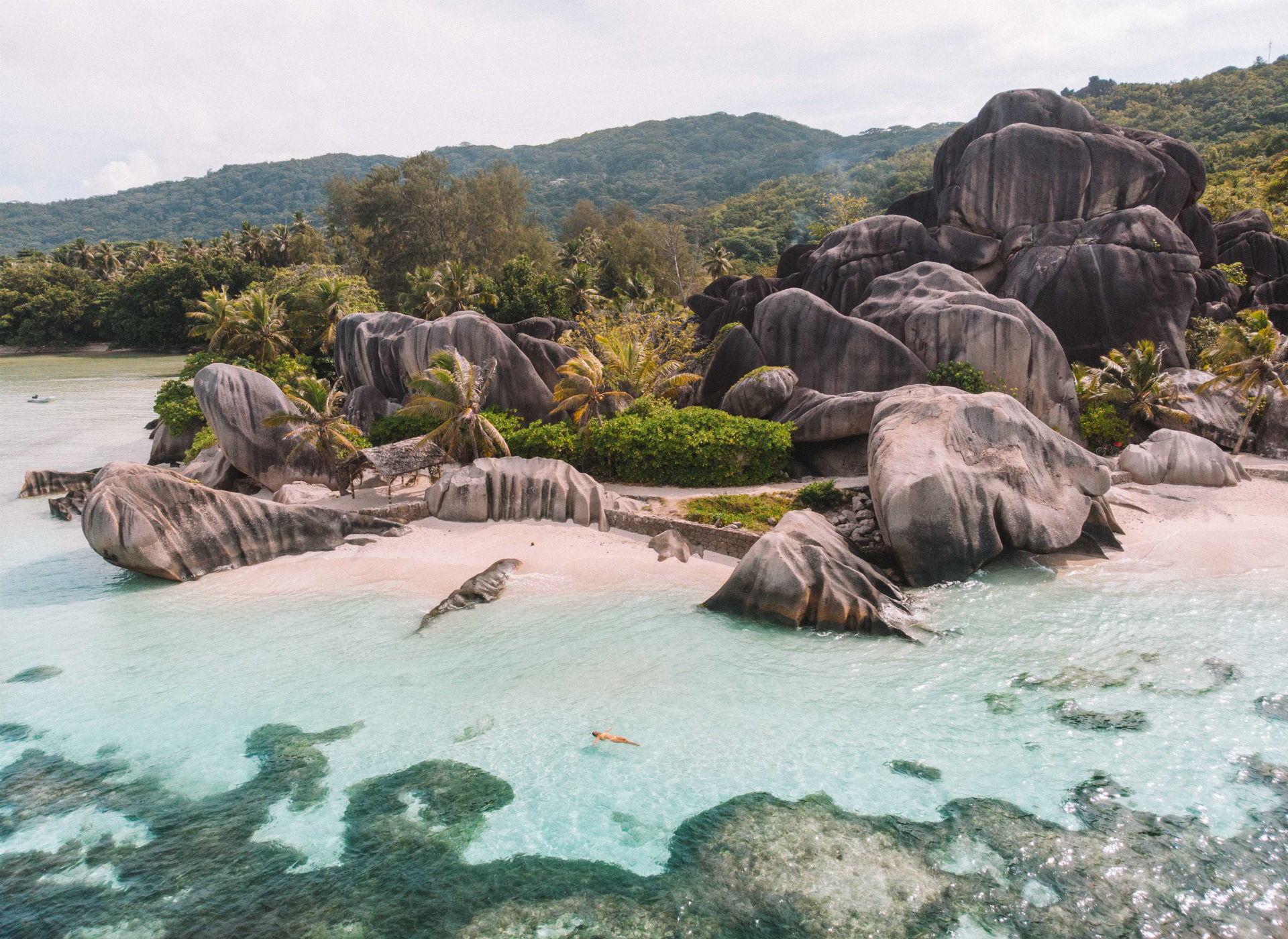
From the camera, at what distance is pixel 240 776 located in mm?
9062

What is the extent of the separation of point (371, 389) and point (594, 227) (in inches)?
1704

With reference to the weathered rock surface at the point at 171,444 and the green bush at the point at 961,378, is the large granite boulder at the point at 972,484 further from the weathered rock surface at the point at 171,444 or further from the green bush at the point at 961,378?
the weathered rock surface at the point at 171,444

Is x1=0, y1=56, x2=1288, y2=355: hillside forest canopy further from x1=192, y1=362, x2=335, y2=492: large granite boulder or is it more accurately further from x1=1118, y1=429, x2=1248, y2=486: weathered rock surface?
x1=1118, y1=429, x2=1248, y2=486: weathered rock surface

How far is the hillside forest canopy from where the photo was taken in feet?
125

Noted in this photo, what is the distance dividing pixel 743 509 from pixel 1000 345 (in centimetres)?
1024

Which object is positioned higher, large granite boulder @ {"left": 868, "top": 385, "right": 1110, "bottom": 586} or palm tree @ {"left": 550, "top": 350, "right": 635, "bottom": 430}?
palm tree @ {"left": 550, "top": 350, "right": 635, "bottom": 430}

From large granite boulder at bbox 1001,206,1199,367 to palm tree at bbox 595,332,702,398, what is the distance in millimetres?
13696

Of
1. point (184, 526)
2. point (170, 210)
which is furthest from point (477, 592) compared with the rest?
point (170, 210)

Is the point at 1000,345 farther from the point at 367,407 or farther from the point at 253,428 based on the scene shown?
the point at 253,428

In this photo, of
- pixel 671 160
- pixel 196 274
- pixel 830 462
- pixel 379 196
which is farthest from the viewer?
pixel 671 160

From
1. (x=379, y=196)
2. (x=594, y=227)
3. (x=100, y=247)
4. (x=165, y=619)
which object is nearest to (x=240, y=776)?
(x=165, y=619)

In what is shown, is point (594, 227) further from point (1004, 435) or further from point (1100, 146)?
point (1004, 435)

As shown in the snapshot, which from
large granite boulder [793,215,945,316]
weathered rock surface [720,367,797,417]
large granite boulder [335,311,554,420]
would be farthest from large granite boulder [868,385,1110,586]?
large granite boulder [793,215,945,316]

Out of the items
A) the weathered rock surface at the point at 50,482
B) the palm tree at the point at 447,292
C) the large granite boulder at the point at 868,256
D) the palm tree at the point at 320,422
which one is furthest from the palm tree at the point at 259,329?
the large granite boulder at the point at 868,256
